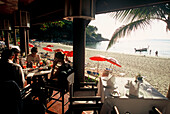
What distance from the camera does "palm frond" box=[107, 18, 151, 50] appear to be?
358cm

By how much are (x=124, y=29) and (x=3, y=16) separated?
5.32 m

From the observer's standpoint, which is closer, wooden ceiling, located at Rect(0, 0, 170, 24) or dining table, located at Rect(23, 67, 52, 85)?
wooden ceiling, located at Rect(0, 0, 170, 24)

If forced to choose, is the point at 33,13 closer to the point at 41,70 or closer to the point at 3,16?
the point at 3,16

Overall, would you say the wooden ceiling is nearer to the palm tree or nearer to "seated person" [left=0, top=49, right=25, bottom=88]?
the palm tree

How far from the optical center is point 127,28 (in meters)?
3.78

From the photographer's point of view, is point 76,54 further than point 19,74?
Yes

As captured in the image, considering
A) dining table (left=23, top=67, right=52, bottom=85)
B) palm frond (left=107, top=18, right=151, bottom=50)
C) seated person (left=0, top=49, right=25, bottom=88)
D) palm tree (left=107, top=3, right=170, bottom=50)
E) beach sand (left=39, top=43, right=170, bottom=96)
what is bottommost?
beach sand (left=39, top=43, right=170, bottom=96)

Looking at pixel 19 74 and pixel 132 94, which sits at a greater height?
pixel 19 74

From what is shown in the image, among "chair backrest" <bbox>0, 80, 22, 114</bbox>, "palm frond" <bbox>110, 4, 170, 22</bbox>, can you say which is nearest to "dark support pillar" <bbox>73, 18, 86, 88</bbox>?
"palm frond" <bbox>110, 4, 170, 22</bbox>

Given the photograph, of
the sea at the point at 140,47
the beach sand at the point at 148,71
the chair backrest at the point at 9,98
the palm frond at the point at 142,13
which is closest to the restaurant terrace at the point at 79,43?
the chair backrest at the point at 9,98

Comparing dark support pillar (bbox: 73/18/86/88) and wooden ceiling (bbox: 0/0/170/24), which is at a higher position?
wooden ceiling (bbox: 0/0/170/24)

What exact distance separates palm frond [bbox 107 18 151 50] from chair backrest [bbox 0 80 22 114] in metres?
2.97

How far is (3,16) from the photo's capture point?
4754 mm

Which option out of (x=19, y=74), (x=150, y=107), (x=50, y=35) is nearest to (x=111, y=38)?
(x=150, y=107)
